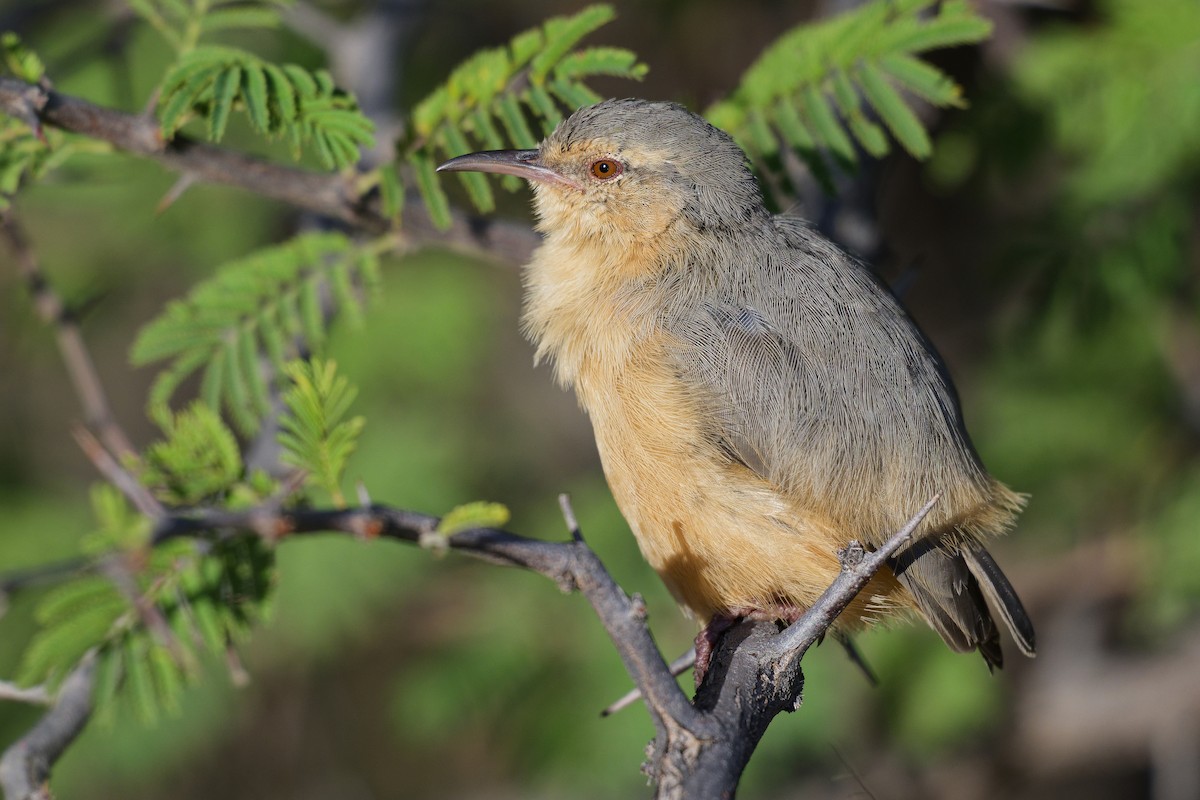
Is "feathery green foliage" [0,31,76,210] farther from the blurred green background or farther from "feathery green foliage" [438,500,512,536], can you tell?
"feathery green foliage" [438,500,512,536]

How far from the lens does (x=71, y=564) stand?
311cm

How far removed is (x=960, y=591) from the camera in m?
3.90

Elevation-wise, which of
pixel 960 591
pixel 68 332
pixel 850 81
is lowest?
pixel 960 591

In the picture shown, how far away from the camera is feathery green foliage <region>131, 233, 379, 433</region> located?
14.6 feet

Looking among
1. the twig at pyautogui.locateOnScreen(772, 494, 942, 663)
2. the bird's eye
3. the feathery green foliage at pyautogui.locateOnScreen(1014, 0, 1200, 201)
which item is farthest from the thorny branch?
the feathery green foliage at pyautogui.locateOnScreen(1014, 0, 1200, 201)

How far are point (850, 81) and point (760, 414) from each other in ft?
4.74

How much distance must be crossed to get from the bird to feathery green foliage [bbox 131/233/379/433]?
2.52ft

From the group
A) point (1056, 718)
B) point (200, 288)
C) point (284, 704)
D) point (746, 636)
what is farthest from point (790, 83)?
point (284, 704)

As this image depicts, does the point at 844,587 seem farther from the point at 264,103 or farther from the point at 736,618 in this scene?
the point at 264,103

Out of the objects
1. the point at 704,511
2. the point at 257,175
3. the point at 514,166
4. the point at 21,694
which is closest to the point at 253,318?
the point at 257,175

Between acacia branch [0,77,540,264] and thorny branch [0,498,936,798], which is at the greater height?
acacia branch [0,77,540,264]

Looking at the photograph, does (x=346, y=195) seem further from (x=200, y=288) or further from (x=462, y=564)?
(x=462, y=564)

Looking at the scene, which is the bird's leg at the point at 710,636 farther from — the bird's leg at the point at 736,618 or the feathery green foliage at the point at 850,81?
the feathery green foliage at the point at 850,81

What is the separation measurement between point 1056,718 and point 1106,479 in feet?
5.09
